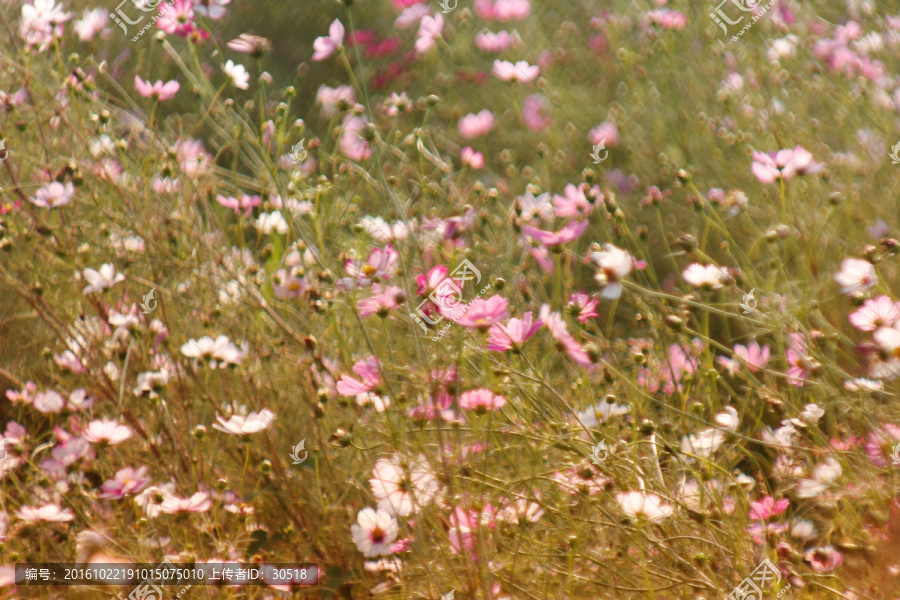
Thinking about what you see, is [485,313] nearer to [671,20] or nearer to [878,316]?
[878,316]

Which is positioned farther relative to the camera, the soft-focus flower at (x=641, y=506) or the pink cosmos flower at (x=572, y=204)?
the pink cosmos flower at (x=572, y=204)

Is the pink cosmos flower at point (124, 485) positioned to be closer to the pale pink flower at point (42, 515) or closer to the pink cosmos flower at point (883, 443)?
the pale pink flower at point (42, 515)

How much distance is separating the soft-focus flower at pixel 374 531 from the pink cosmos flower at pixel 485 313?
30 centimetres

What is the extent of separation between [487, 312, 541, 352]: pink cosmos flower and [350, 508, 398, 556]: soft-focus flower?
0.27 m

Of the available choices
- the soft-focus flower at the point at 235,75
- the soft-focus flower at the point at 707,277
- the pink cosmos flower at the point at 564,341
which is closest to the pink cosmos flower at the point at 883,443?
the soft-focus flower at the point at 707,277

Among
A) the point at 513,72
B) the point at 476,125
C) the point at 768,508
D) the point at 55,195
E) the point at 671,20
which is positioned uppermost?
the point at 671,20

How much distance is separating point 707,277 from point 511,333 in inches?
12.0

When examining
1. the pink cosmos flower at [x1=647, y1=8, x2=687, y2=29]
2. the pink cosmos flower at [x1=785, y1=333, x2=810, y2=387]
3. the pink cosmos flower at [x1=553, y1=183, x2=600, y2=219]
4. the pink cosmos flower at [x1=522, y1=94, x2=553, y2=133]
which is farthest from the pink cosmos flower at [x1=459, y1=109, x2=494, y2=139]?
the pink cosmos flower at [x1=785, y1=333, x2=810, y2=387]

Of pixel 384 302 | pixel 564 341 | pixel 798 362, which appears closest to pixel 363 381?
pixel 384 302

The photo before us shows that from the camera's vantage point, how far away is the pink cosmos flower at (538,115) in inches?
87.7

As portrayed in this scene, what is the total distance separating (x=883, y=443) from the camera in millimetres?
955

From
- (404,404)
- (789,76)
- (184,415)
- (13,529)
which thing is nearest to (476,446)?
(404,404)

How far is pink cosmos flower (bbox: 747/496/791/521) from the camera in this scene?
0.98 metres

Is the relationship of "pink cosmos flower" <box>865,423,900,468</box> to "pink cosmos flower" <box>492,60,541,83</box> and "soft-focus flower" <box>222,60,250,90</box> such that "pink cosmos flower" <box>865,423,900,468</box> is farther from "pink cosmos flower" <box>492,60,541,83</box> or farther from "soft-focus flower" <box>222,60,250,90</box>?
"soft-focus flower" <box>222,60,250,90</box>
